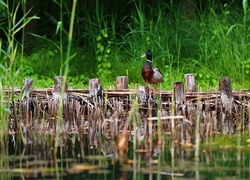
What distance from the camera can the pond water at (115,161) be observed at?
5945mm

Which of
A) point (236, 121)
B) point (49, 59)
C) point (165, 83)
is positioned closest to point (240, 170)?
point (236, 121)

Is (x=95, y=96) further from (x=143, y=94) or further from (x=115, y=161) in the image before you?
(x=115, y=161)

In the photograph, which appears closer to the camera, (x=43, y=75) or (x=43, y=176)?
(x=43, y=176)

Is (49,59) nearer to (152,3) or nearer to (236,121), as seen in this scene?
(152,3)

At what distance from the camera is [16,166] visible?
6367 mm

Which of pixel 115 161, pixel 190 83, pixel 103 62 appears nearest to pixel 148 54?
pixel 190 83

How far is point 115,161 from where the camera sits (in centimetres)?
647

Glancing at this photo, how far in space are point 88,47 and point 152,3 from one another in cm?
131

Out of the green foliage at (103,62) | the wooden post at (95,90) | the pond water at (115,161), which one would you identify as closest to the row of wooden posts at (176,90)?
the wooden post at (95,90)

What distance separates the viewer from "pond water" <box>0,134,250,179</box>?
5945 millimetres

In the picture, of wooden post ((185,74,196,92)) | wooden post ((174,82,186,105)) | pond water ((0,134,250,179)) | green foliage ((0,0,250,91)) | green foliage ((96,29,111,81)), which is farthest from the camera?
green foliage ((96,29,111,81))

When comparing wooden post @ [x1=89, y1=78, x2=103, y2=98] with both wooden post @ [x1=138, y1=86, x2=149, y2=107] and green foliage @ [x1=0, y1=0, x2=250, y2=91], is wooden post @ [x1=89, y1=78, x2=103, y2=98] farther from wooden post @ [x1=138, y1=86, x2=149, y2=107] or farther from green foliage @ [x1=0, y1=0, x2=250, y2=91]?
green foliage @ [x1=0, y1=0, x2=250, y2=91]

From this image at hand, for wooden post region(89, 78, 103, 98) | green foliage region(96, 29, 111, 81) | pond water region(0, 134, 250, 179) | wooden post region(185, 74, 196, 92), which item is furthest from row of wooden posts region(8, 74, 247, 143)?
green foliage region(96, 29, 111, 81)

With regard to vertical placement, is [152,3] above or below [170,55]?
above
